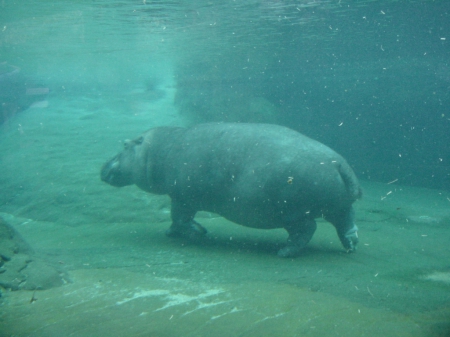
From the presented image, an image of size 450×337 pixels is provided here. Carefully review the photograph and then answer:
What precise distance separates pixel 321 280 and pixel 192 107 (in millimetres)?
16484

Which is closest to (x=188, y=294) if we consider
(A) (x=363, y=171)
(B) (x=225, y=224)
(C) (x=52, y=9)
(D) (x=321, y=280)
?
(D) (x=321, y=280)

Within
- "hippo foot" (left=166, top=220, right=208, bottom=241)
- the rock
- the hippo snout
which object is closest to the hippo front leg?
"hippo foot" (left=166, top=220, right=208, bottom=241)

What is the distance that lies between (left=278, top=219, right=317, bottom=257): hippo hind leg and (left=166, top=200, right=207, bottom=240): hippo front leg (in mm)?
1694

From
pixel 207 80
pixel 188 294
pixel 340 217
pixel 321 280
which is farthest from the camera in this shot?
pixel 207 80

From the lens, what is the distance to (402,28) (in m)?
14.0

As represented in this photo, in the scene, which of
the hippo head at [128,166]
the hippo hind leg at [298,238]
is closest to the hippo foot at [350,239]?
the hippo hind leg at [298,238]

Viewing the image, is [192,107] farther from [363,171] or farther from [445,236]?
[445,236]

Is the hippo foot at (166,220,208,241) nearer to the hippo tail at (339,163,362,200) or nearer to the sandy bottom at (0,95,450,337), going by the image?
the sandy bottom at (0,95,450,337)

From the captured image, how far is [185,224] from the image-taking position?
6590 mm

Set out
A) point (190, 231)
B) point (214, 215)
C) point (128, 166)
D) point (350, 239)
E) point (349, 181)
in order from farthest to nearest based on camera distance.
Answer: point (214, 215) < point (128, 166) < point (190, 231) < point (350, 239) < point (349, 181)

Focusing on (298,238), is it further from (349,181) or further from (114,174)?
(114,174)

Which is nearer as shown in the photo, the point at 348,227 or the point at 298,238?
the point at 298,238

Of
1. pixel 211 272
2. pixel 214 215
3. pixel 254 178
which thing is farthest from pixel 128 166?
pixel 211 272

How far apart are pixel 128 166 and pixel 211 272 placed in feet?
11.5
